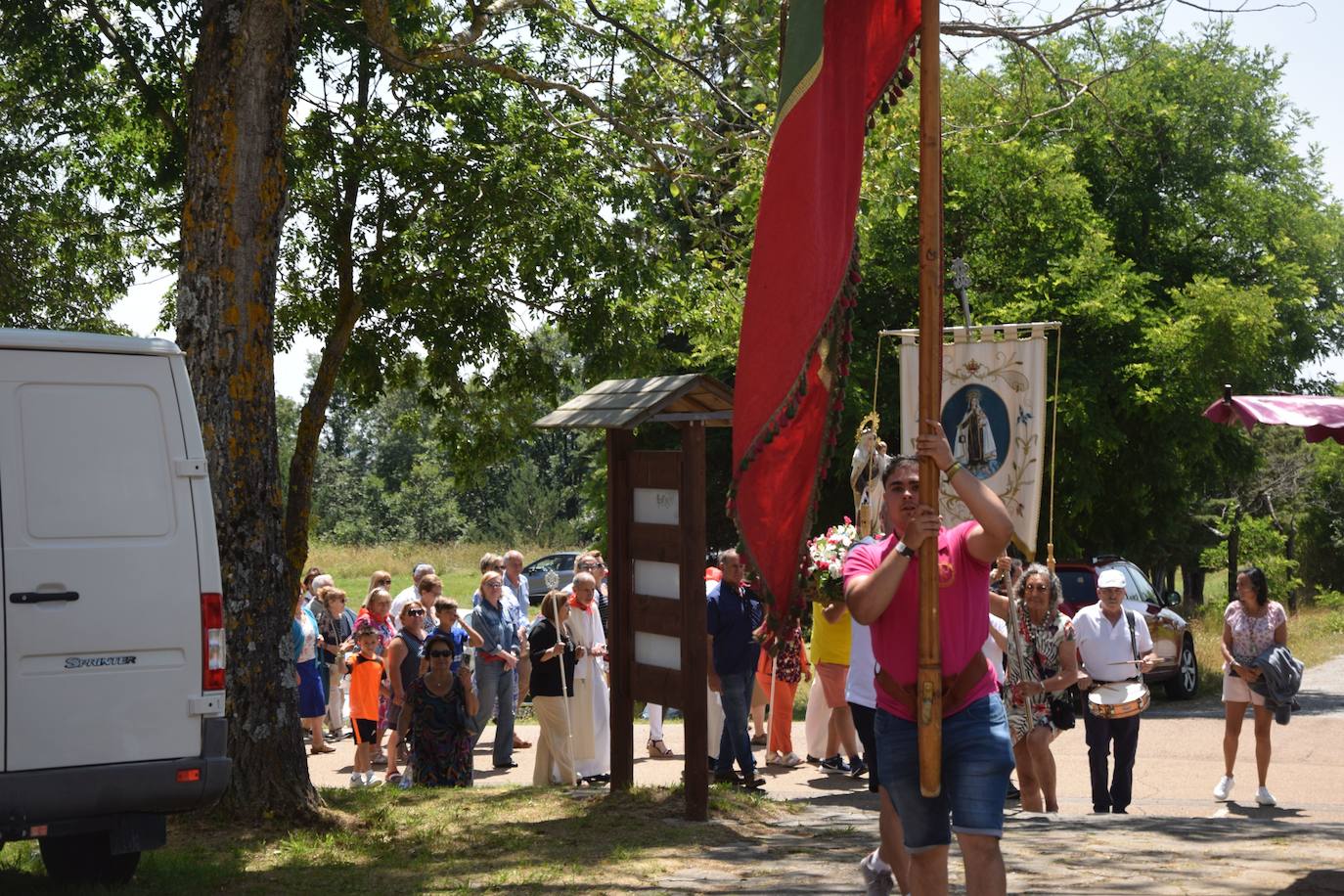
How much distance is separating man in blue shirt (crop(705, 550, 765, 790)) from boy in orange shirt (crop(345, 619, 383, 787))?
3211 mm

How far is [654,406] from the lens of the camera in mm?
10000

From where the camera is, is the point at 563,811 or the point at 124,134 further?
the point at 124,134

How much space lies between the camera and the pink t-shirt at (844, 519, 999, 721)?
525 cm

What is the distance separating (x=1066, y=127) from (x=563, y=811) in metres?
22.7

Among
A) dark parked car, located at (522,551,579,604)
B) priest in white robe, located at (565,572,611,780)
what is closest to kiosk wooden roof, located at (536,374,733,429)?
priest in white robe, located at (565,572,611,780)

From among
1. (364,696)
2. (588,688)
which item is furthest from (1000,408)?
(364,696)

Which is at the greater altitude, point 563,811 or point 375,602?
point 375,602

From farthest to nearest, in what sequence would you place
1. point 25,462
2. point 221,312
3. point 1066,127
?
point 1066,127 → point 221,312 → point 25,462

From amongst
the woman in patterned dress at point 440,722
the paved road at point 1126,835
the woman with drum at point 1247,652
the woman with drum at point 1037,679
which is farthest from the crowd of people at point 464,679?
the woman with drum at point 1247,652

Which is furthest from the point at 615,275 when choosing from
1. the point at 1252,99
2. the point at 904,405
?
the point at 1252,99

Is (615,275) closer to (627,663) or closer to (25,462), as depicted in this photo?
(627,663)

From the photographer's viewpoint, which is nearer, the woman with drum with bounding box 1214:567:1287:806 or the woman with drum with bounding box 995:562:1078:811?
the woman with drum with bounding box 995:562:1078:811

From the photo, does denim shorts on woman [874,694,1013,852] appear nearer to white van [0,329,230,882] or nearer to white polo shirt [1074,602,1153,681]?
white van [0,329,230,882]

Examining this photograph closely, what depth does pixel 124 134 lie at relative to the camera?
19.5 metres
